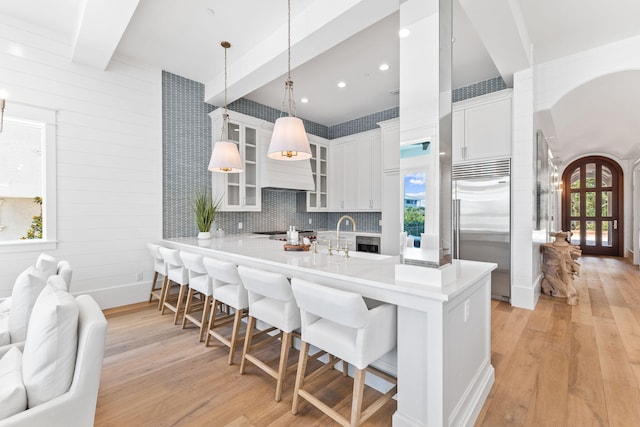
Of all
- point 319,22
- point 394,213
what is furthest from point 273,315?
point 394,213

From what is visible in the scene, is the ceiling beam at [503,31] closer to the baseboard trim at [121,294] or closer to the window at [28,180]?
the window at [28,180]

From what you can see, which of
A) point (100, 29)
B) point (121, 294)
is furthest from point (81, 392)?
point (100, 29)

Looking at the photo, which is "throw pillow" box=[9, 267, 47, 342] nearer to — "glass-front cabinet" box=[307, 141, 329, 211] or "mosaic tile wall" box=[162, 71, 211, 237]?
"mosaic tile wall" box=[162, 71, 211, 237]

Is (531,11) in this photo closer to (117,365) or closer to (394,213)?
(394,213)

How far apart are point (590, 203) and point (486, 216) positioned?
7.09 metres

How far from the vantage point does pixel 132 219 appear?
391 cm

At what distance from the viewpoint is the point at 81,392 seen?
1.20 metres

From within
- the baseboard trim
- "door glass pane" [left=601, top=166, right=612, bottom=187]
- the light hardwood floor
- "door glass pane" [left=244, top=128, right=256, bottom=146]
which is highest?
"door glass pane" [left=244, top=128, right=256, bottom=146]

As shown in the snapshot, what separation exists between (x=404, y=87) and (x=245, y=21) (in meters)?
2.19

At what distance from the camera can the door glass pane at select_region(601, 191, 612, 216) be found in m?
8.14

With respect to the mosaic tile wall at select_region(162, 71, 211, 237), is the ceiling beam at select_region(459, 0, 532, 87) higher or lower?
higher

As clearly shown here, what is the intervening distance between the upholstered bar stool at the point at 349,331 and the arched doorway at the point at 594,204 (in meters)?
9.83

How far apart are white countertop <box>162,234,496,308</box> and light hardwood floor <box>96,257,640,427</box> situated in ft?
2.62

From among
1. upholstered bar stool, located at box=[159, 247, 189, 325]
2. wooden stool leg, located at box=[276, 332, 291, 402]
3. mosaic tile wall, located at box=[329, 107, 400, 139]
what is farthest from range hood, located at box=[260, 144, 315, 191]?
wooden stool leg, located at box=[276, 332, 291, 402]
